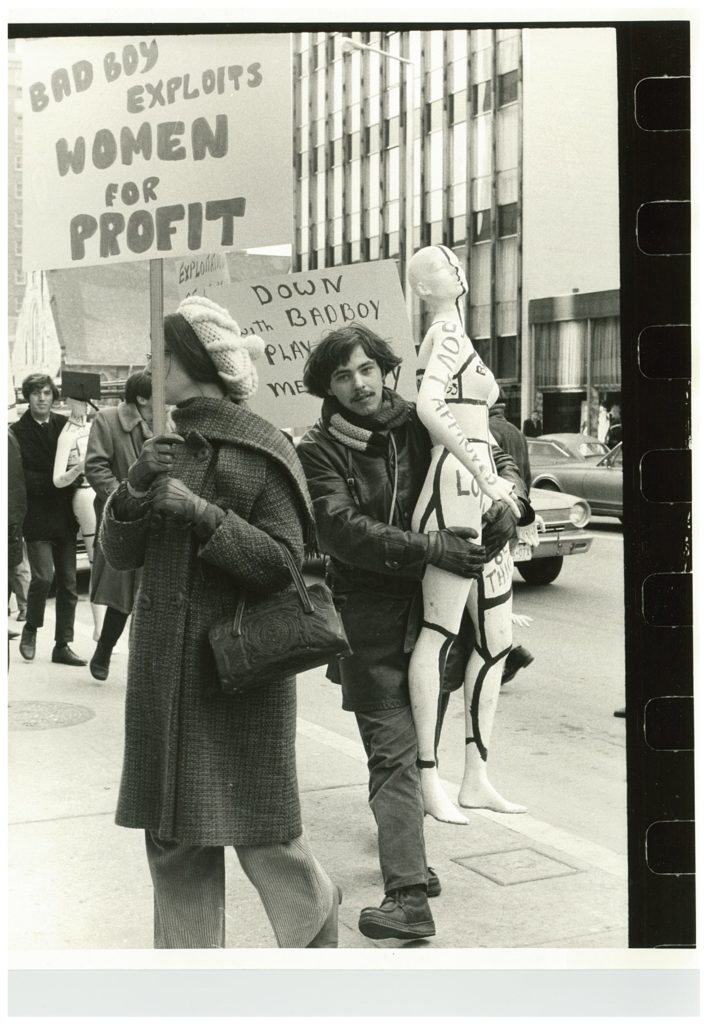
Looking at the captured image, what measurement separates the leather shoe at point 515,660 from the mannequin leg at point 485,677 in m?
0.04

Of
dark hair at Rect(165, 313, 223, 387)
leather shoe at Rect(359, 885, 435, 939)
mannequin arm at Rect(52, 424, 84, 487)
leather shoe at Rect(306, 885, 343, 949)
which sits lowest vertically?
Result: leather shoe at Rect(359, 885, 435, 939)

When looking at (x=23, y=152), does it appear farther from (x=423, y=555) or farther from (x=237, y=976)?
(x=237, y=976)

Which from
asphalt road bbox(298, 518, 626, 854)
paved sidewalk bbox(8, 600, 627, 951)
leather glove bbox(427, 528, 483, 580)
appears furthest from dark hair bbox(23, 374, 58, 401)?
asphalt road bbox(298, 518, 626, 854)

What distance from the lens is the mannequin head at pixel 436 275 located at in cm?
438

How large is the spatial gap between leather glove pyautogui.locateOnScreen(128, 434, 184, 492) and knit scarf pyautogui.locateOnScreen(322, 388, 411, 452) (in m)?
0.71

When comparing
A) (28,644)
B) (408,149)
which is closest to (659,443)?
(408,149)

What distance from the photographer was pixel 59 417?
4.35 m

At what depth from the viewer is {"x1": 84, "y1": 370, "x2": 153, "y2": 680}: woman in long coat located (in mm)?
4352

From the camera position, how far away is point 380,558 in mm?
4242

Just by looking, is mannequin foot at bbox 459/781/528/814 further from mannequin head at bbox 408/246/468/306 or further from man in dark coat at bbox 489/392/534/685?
mannequin head at bbox 408/246/468/306

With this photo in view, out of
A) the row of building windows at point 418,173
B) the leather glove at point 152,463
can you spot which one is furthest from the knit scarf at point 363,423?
the leather glove at point 152,463

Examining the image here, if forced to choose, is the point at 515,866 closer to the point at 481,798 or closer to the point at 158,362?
the point at 481,798

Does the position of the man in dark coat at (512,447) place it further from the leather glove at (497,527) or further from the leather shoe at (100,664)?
the leather shoe at (100,664)

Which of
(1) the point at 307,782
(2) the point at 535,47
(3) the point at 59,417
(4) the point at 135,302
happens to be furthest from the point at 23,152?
(1) the point at 307,782
